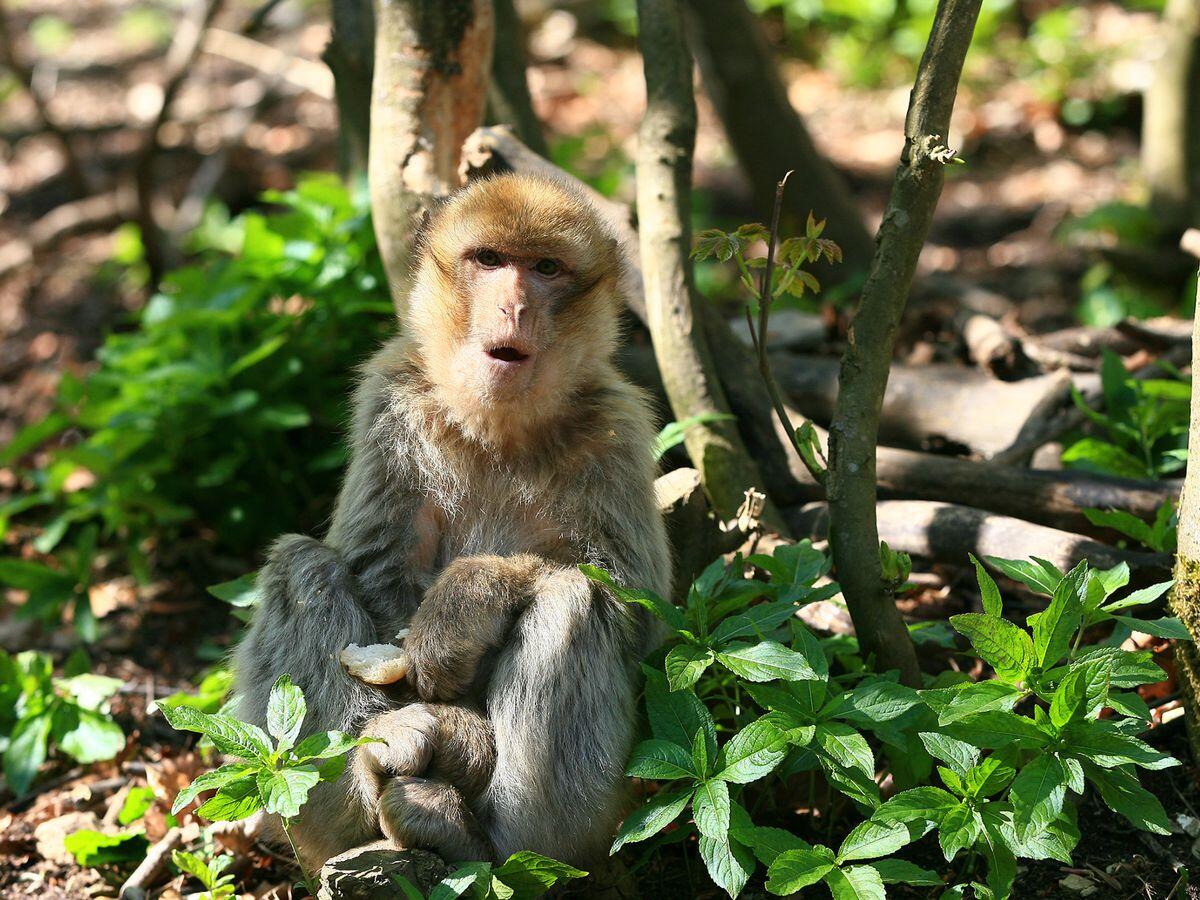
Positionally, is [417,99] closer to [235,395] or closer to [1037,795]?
[235,395]

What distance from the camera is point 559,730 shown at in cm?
295

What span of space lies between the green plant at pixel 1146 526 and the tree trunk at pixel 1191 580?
0.90ft

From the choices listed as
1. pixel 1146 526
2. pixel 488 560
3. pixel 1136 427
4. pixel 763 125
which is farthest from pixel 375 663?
pixel 763 125

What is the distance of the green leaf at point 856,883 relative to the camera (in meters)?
2.51

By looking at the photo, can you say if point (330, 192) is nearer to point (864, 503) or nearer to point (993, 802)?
point (864, 503)

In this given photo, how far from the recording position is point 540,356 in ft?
10.6

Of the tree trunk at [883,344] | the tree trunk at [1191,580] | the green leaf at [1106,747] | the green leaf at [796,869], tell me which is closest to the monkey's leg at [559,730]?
the green leaf at [796,869]

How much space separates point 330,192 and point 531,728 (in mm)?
3035

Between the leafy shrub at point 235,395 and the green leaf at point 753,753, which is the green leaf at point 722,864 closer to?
the green leaf at point 753,753

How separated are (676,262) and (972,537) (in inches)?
50.1

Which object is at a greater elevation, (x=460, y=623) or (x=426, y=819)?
(x=460, y=623)

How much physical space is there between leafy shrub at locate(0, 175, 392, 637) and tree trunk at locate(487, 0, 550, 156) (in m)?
0.69

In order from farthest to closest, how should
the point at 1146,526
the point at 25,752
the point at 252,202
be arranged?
the point at 252,202, the point at 25,752, the point at 1146,526

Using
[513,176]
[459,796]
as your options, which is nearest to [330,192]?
[513,176]
